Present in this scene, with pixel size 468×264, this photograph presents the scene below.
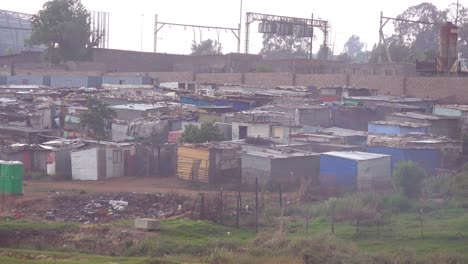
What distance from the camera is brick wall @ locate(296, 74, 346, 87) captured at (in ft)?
118

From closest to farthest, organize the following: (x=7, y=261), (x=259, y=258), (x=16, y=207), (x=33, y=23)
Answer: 1. (x=7, y=261)
2. (x=259, y=258)
3. (x=16, y=207)
4. (x=33, y=23)

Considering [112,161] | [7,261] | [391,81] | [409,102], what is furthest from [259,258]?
[391,81]

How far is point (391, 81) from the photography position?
110 ft

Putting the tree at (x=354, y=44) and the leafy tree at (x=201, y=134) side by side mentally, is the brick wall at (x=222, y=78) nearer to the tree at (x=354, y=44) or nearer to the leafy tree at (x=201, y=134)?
the leafy tree at (x=201, y=134)

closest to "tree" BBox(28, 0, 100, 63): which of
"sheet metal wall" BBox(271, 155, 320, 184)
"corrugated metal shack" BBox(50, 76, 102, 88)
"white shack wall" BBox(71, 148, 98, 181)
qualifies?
"corrugated metal shack" BBox(50, 76, 102, 88)

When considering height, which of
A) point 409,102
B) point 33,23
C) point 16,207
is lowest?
point 16,207

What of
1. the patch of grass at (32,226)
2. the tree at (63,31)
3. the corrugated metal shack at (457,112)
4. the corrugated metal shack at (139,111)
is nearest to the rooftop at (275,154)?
the corrugated metal shack at (457,112)

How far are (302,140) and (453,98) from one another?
9392mm

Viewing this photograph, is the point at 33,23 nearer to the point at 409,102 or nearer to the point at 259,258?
the point at 409,102

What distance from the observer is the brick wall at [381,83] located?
33.3m

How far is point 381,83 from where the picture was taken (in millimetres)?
34219

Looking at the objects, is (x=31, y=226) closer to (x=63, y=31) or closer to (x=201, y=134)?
(x=201, y=134)

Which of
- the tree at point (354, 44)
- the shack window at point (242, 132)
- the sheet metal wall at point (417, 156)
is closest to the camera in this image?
the sheet metal wall at point (417, 156)

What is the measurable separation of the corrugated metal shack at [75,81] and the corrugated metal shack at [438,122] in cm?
2116
